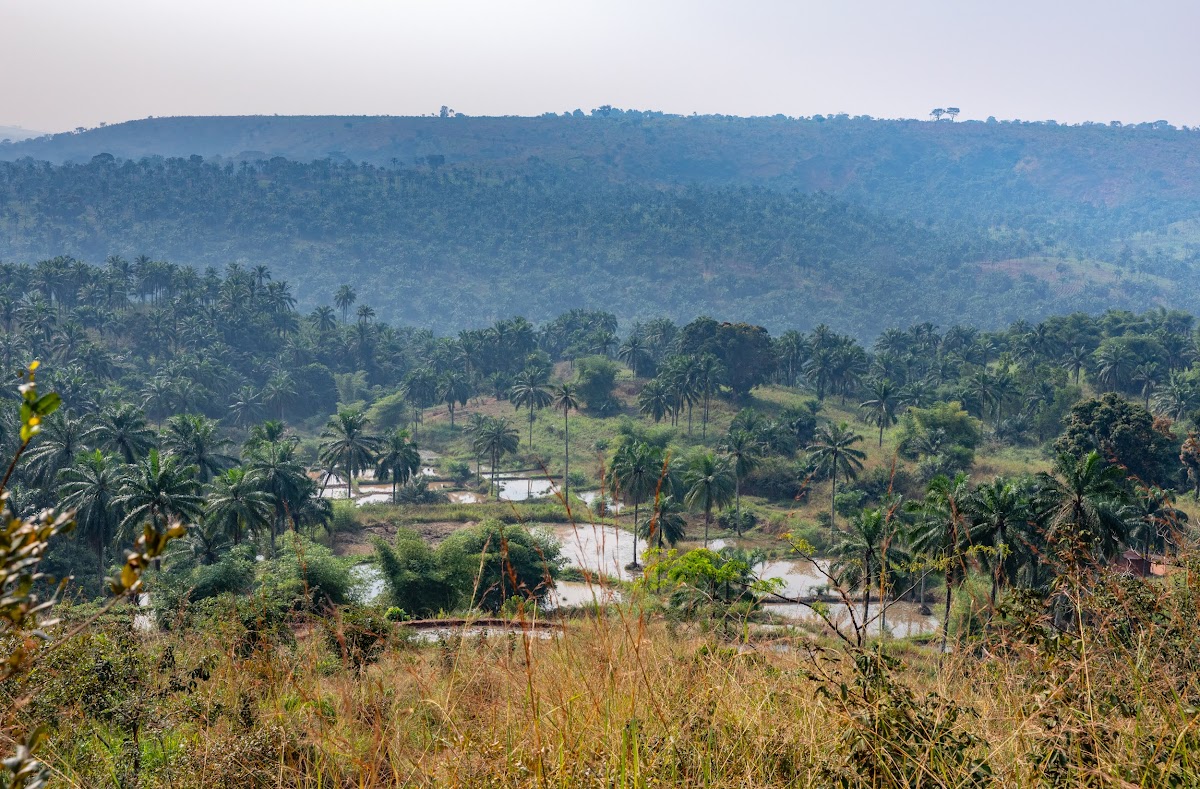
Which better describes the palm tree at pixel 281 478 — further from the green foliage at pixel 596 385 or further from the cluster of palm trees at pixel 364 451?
the green foliage at pixel 596 385

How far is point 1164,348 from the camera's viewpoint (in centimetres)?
8844

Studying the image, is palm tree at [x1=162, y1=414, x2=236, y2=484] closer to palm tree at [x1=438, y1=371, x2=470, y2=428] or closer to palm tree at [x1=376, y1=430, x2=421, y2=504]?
palm tree at [x1=376, y1=430, x2=421, y2=504]

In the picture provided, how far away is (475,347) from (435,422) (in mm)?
14968

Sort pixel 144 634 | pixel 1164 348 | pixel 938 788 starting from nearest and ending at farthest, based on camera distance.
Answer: pixel 938 788 → pixel 144 634 → pixel 1164 348

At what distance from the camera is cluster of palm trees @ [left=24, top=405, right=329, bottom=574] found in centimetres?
3303

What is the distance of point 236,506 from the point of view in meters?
37.1

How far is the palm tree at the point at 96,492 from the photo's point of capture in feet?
113

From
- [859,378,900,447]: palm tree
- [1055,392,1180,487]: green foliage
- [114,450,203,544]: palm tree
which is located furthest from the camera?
[859,378,900,447]: palm tree

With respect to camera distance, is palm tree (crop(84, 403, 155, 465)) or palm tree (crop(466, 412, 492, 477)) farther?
palm tree (crop(466, 412, 492, 477))

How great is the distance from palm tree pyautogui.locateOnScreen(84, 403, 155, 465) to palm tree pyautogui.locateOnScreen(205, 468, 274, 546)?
8.88m

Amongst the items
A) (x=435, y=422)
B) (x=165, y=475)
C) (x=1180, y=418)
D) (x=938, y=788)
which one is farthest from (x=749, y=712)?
(x=435, y=422)

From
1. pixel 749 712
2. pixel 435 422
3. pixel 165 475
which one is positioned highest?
pixel 749 712

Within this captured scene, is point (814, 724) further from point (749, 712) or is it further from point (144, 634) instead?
point (144, 634)

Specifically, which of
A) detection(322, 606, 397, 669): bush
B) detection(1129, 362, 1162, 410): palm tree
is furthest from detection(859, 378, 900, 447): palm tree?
detection(322, 606, 397, 669): bush
